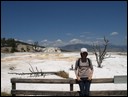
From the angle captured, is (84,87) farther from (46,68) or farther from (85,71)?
(46,68)

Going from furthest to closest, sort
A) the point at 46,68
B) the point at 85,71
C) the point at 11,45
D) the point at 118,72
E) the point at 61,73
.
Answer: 1. the point at 11,45
2. the point at 46,68
3. the point at 118,72
4. the point at 61,73
5. the point at 85,71

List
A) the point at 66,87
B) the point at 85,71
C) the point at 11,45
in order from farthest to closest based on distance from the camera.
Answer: the point at 11,45
the point at 66,87
the point at 85,71

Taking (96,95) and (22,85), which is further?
(22,85)

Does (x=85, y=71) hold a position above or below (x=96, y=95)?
above

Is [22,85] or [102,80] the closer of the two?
[102,80]

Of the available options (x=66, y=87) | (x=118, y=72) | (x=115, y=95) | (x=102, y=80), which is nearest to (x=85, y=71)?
(x=102, y=80)

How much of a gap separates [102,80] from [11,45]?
71881mm

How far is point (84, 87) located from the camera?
8820 millimetres

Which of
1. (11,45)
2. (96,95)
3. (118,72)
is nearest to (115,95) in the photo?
(96,95)

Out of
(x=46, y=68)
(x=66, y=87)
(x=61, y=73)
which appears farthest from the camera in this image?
(x=46, y=68)

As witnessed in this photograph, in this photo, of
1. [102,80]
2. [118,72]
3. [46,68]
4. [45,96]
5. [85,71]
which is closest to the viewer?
[85,71]

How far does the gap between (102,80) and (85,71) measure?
101cm

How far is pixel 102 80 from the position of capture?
30.9 ft

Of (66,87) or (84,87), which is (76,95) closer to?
(84,87)
